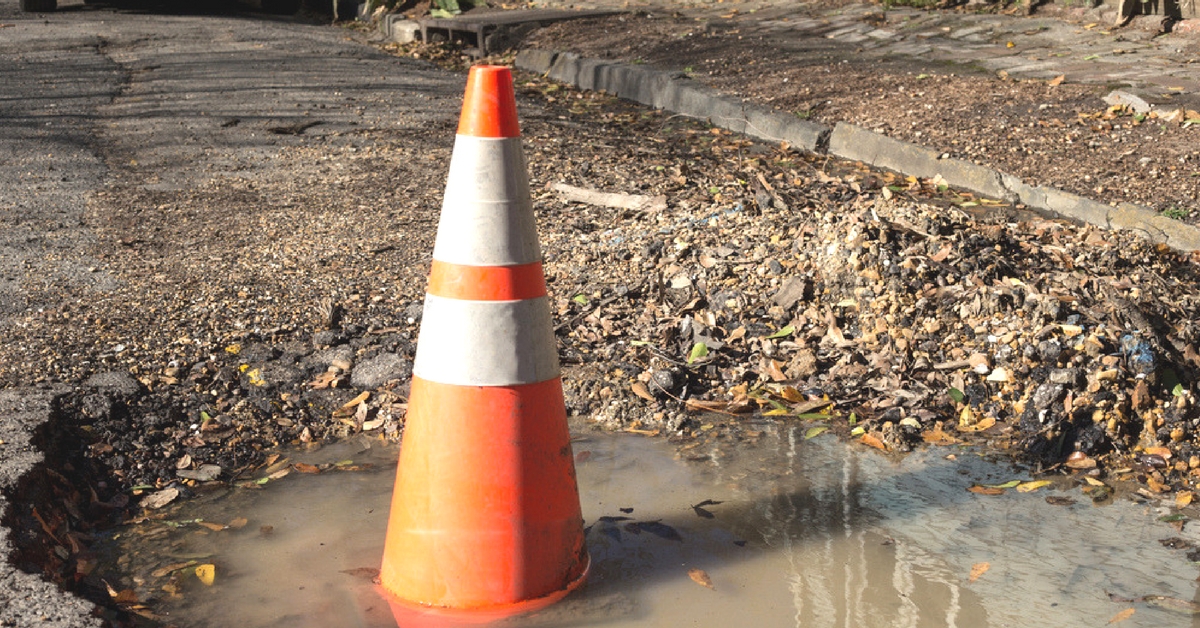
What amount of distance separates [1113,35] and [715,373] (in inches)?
270

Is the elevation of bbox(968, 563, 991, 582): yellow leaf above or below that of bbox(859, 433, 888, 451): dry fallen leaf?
below

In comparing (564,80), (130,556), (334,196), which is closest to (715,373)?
(130,556)

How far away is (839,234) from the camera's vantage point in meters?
4.10

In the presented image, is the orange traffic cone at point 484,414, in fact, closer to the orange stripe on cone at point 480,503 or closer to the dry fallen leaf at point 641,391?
the orange stripe on cone at point 480,503

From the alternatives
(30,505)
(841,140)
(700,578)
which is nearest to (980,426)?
(700,578)

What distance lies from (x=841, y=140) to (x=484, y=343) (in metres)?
4.89

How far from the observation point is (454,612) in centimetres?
241

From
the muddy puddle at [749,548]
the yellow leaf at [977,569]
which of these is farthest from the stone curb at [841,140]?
the yellow leaf at [977,569]

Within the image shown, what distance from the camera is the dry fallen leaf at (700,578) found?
2535mm

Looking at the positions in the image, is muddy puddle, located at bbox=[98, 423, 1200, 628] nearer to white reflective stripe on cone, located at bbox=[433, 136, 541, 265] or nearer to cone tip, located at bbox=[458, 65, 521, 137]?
white reflective stripe on cone, located at bbox=[433, 136, 541, 265]

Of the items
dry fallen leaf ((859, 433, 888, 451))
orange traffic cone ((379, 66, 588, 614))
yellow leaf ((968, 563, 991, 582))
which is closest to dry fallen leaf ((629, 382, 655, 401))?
dry fallen leaf ((859, 433, 888, 451))

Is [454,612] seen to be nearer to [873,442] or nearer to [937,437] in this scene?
[873,442]

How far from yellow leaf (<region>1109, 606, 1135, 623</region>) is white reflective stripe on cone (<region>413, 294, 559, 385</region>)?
51.8 inches

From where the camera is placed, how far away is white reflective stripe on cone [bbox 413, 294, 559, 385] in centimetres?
242
